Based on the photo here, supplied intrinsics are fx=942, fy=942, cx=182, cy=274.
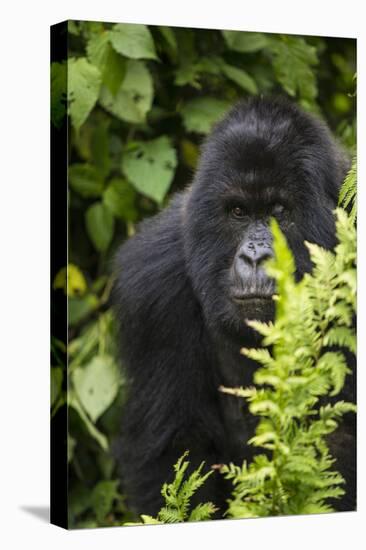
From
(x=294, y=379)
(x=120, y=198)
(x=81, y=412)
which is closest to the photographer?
A: (x=294, y=379)

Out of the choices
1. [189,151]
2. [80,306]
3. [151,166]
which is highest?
[189,151]

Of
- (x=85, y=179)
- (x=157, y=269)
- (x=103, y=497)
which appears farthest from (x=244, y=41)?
(x=103, y=497)

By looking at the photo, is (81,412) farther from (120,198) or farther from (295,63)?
(295,63)

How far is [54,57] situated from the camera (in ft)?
9.87

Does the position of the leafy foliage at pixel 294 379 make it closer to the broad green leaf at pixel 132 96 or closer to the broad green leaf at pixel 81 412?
the broad green leaf at pixel 132 96

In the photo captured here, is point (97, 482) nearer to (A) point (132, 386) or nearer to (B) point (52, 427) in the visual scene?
(A) point (132, 386)

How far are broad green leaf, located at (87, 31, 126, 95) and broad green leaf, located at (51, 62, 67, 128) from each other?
0.67 metres

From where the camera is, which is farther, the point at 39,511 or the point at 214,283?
the point at 214,283

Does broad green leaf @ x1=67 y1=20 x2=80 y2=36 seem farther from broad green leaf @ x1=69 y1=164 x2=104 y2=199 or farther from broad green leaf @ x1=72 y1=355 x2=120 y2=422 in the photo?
broad green leaf @ x1=72 y1=355 x2=120 y2=422

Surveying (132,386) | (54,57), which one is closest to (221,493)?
(132,386)

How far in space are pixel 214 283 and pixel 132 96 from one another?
1112 millimetres

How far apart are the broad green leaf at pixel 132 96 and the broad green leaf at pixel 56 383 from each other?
1.42 meters

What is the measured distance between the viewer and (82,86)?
3498mm

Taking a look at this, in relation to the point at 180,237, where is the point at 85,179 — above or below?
above
